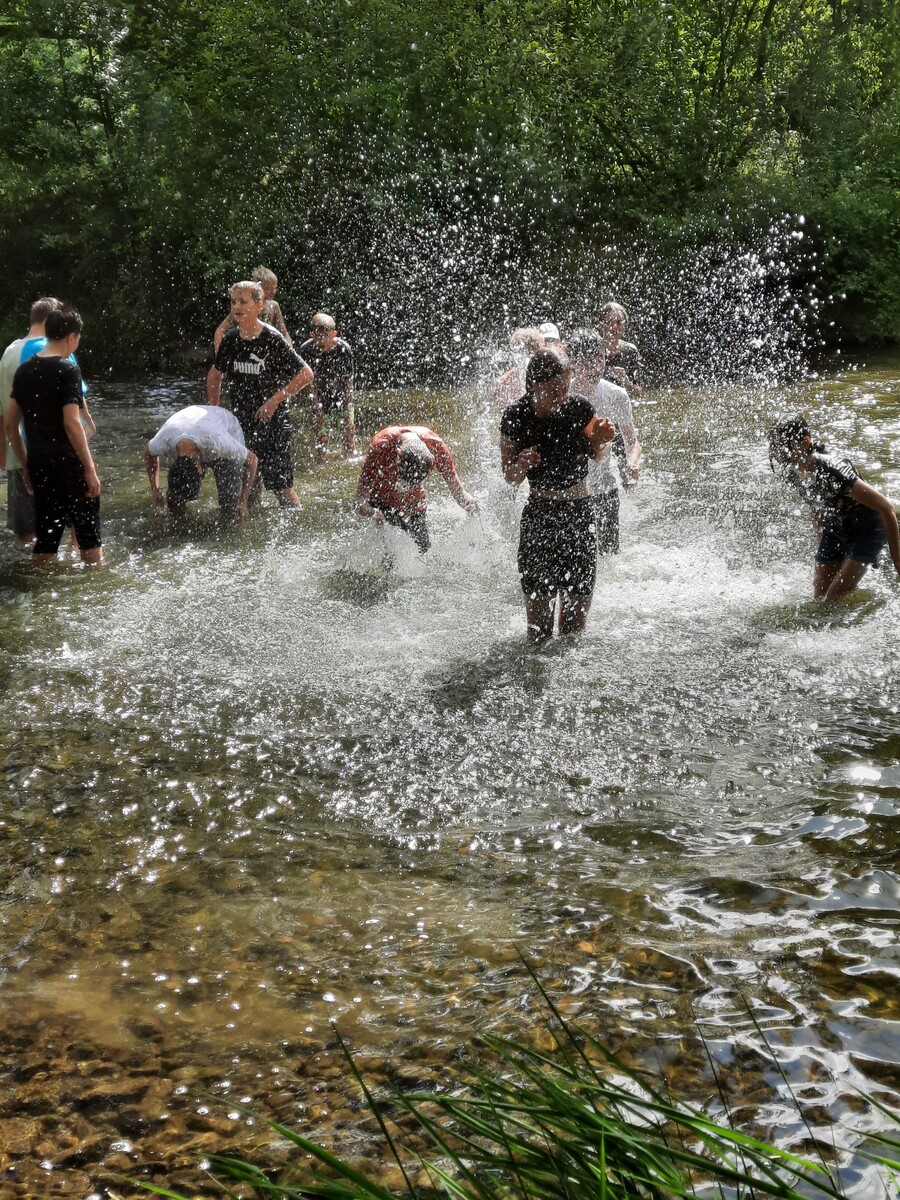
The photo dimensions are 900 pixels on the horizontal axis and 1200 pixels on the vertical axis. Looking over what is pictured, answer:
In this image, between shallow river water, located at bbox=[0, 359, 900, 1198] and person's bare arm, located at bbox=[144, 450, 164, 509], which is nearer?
shallow river water, located at bbox=[0, 359, 900, 1198]

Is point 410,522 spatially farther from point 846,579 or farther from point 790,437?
point 846,579

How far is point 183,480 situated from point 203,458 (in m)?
0.34

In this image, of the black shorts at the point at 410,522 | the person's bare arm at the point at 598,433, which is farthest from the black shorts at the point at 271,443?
the person's bare arm at the point at 598,433

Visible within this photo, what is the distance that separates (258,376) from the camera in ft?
30.8

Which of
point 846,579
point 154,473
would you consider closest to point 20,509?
point 154,473

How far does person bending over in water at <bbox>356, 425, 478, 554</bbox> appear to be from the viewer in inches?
307

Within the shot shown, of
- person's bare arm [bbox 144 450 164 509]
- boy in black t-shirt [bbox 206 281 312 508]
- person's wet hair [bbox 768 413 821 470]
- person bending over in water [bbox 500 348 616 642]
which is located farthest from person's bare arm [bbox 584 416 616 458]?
person's bare arm [bbox 144 450 164 509]

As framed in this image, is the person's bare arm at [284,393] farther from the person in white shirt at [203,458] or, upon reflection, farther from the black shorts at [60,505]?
the black shorts at [60,505]

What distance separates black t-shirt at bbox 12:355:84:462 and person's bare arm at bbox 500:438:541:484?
10.4ft

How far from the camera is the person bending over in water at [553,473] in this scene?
5.97 metres

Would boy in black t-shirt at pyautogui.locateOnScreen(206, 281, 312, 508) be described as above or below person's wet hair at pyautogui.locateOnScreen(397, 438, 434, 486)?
above

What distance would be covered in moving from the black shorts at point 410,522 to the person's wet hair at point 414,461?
305 mm

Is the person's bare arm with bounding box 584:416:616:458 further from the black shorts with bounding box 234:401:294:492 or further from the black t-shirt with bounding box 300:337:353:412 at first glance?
the black t-shirt with bounding box 300:337:353:412

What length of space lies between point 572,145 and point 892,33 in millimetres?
6236
